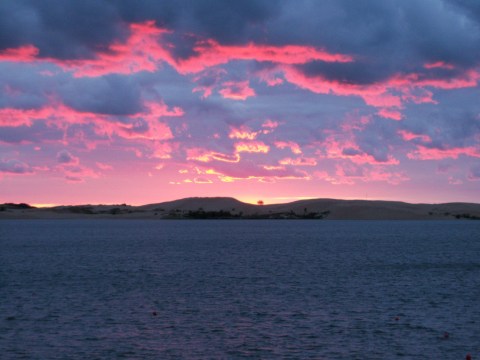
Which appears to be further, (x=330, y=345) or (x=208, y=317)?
(x=208, y=317)

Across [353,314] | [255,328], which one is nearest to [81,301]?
[255,328]

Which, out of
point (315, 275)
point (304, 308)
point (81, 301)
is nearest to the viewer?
point (304, 308)

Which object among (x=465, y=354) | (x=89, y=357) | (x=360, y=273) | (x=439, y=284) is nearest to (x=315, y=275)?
(x=360, y=273)

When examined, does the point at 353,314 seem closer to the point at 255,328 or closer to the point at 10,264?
the point at 255,328

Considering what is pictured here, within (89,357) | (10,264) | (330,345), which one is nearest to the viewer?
(89,357)

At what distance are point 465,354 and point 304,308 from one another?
43.4 feet

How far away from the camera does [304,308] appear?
4175 cm

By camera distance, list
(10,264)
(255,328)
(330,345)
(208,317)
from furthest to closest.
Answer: (10,264)
(208,317)
(255,328)
(330,345)

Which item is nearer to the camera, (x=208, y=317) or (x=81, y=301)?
(x=208, y=317)

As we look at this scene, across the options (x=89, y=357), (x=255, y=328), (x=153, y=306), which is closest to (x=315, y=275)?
(x=153, y=306)

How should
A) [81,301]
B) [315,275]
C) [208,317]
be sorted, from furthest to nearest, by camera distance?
[315,275] → [81,301] → [208,317]

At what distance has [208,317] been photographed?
38781 mm

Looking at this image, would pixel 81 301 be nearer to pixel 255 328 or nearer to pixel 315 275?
pixel 255 328

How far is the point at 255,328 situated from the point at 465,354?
11.4 m
